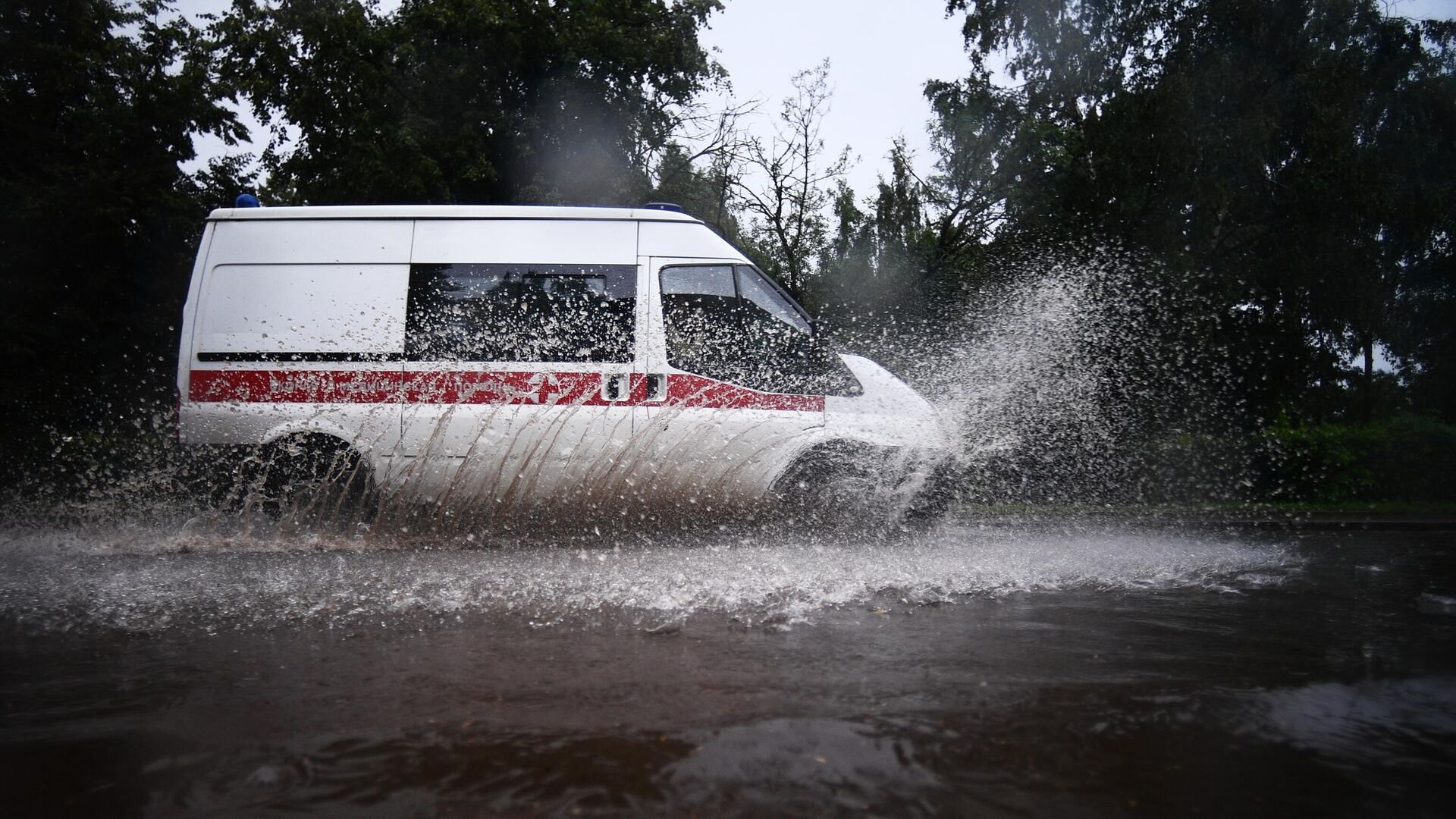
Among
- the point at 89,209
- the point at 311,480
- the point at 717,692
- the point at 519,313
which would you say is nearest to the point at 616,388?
the point at 519,313

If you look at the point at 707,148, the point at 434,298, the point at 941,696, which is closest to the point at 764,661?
the point at 941,696

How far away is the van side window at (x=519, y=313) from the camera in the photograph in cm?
692

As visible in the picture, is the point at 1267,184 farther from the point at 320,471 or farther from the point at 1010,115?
the point at 320,471

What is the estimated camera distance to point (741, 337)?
7.00m

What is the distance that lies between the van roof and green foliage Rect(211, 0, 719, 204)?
39.9 feet

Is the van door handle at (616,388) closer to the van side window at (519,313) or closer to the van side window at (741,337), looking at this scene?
the van side window at (519,313)

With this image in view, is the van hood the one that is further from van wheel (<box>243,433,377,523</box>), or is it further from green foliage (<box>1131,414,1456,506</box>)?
green foliage (<box>1131,414,1456,506</box>)

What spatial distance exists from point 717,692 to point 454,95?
21.1m

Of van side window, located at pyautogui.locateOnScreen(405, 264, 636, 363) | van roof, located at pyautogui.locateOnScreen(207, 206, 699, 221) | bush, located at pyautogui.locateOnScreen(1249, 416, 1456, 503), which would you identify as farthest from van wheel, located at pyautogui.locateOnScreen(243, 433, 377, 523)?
bush, located at pyautogui.locateOnScreen(1249, 416, 1456, 503)

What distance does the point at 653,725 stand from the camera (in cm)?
260

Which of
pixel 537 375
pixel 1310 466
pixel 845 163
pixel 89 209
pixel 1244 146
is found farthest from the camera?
pixel 845 163

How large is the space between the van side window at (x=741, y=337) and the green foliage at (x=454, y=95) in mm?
13718

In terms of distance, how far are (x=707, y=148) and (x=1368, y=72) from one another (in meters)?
15.4

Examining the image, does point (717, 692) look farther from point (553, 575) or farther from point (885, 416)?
point (885, 416)
